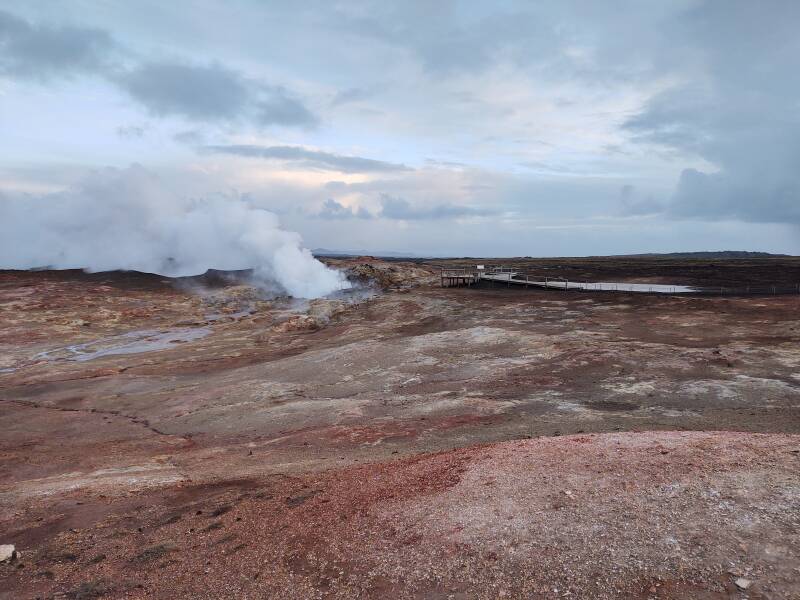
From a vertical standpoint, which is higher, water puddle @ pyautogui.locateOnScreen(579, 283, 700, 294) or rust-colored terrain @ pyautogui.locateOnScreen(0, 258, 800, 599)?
water puddle @ pyautogui.locateOnScreen(579, 283, 700, 294)

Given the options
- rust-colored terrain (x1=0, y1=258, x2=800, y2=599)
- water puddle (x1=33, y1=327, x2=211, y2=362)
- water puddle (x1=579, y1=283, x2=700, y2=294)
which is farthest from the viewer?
water puddle (x1=579, y1=283, x2=700, y2=294)

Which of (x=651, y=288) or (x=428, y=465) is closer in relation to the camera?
(x=428, y=465)

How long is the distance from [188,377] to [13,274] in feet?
236

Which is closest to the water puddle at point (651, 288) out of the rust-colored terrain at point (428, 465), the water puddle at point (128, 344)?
the rust-colored terrain at point (428, 465)

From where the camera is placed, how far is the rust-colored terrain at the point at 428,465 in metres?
8.24

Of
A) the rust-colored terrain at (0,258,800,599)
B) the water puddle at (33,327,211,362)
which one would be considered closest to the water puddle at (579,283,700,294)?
the rust-colored terrain at (0,258,800,599)

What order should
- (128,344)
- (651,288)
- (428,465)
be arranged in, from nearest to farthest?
(428,465), (128,344), (651,288)

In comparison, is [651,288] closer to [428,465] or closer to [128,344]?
[428,465]

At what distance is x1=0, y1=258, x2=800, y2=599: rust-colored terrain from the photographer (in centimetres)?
824

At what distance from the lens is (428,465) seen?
43.8 ft

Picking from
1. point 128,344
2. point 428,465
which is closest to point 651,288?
point 428,465

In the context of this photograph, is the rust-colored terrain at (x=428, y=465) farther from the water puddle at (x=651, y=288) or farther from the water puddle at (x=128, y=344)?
the water puddle at (x=651, y=288)

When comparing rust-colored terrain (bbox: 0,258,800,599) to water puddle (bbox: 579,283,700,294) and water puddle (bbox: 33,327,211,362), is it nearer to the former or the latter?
water puddle (bbox: 33,327,211,362)

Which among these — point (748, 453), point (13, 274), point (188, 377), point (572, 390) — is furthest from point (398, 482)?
point (13, 274)
